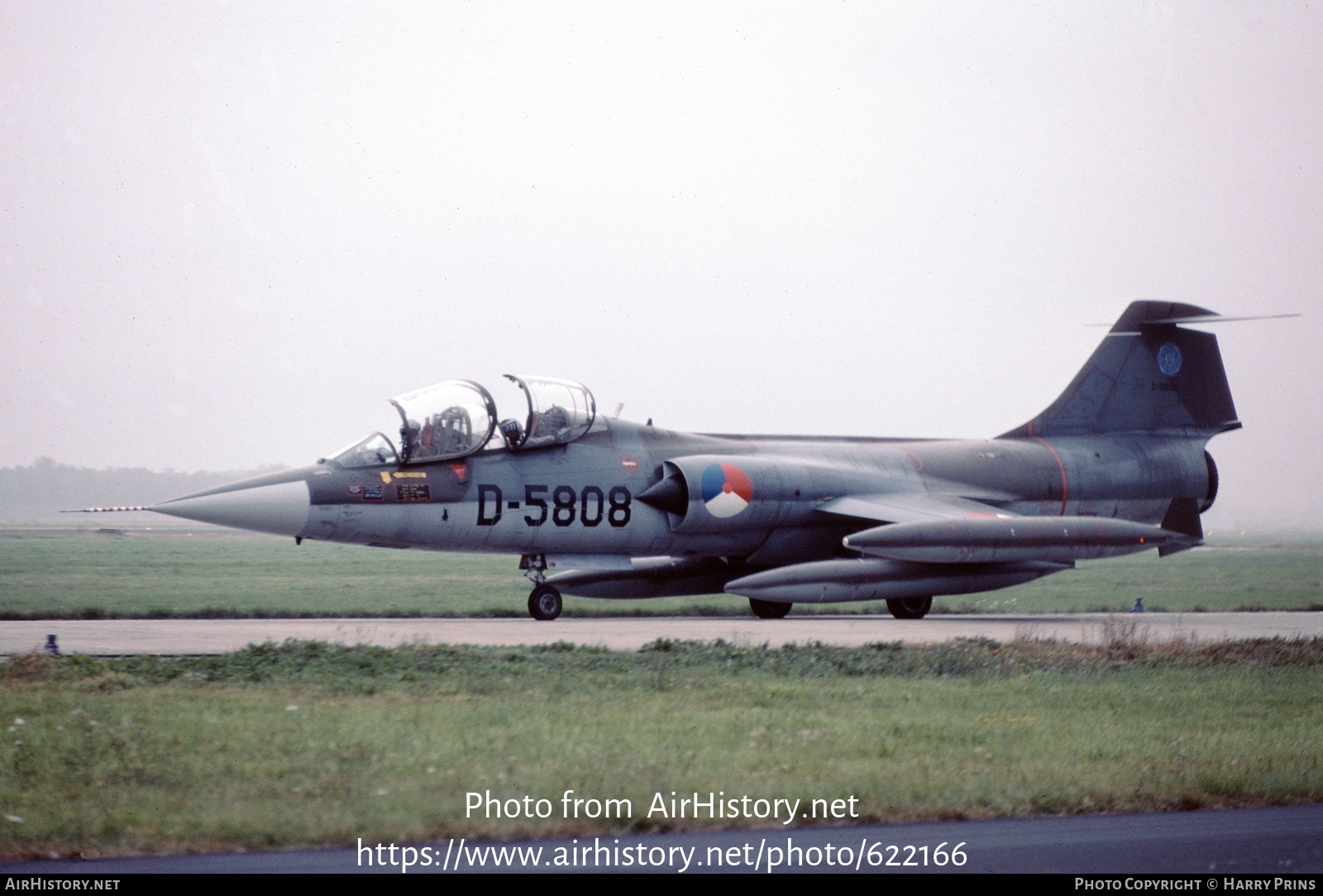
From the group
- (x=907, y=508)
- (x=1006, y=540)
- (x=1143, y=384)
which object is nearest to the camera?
(x=1006, y=540)

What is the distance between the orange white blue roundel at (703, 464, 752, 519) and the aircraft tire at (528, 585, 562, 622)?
2610mm

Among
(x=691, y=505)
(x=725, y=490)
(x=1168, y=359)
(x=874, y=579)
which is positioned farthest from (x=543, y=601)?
(x=1168, y=359)

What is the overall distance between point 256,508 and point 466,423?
9.83 feet

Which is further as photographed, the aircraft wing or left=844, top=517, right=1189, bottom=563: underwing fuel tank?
the aircraft wing

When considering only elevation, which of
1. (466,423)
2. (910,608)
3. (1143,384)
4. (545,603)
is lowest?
(910,608)

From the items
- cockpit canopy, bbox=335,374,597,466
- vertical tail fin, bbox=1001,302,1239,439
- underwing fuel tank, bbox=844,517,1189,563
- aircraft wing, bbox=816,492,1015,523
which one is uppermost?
vertical tail fin, bbox=1001,302,1239,439

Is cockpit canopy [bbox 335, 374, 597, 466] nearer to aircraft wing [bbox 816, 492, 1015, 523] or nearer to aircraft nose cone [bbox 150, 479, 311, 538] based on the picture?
aircraft nose cone [bbox 150, 479, 311, 538]

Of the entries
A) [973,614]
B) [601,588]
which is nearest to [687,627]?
[601,588]

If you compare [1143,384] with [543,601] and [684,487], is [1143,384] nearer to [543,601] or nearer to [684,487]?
[684,487]

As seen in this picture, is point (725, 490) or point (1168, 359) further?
point (1168, 359)

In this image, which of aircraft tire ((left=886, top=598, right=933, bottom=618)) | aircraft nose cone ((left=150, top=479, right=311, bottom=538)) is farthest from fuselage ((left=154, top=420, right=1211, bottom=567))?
aircraft tire ((left=886, top=598, right=933, bottom=618))

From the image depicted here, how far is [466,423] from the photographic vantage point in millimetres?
18000

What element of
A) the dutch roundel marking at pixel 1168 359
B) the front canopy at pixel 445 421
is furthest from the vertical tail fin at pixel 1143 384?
the front canopy at pixel 445 421

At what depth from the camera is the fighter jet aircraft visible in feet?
57.4
